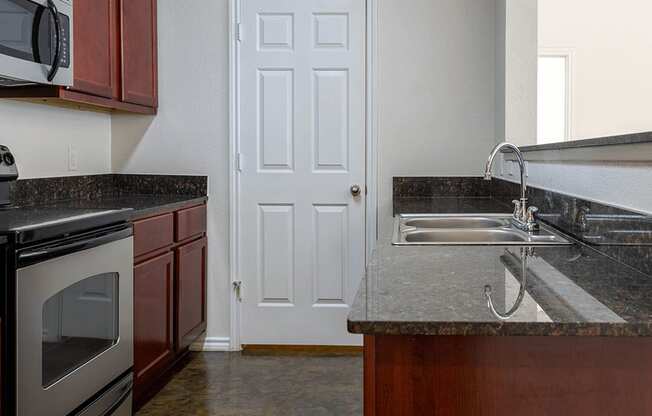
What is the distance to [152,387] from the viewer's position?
3037 mm

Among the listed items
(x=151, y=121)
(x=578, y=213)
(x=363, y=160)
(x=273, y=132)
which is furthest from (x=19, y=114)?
(x=578, y=213)

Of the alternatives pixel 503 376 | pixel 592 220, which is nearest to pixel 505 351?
pixel 503 376

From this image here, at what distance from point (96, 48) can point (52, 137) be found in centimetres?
51

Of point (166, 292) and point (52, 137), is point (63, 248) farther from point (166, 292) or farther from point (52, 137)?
point (52, 137)

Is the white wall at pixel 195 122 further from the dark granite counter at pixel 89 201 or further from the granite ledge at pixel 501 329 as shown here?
the granite ledge at pixel 501 329

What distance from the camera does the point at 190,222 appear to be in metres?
3.43

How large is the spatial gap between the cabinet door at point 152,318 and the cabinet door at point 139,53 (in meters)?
0.92

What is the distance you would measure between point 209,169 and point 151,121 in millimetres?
437

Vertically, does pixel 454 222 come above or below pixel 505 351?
above

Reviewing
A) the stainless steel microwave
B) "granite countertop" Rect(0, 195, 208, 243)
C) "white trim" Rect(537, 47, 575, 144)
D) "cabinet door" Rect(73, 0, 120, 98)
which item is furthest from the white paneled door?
"white trim" Rect(537, 47, 575, 144)

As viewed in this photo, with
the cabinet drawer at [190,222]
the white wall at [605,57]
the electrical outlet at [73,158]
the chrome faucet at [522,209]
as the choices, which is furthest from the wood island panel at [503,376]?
the white wall at [605,57]

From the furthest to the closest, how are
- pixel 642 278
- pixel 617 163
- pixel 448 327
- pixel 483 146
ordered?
1. pixel 483 146
2. pixel 617 163
3. pixel 642 278
4. pixel 448 327

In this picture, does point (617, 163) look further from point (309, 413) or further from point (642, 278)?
point (309, 413)

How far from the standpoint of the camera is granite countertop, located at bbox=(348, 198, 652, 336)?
39.8 inches
